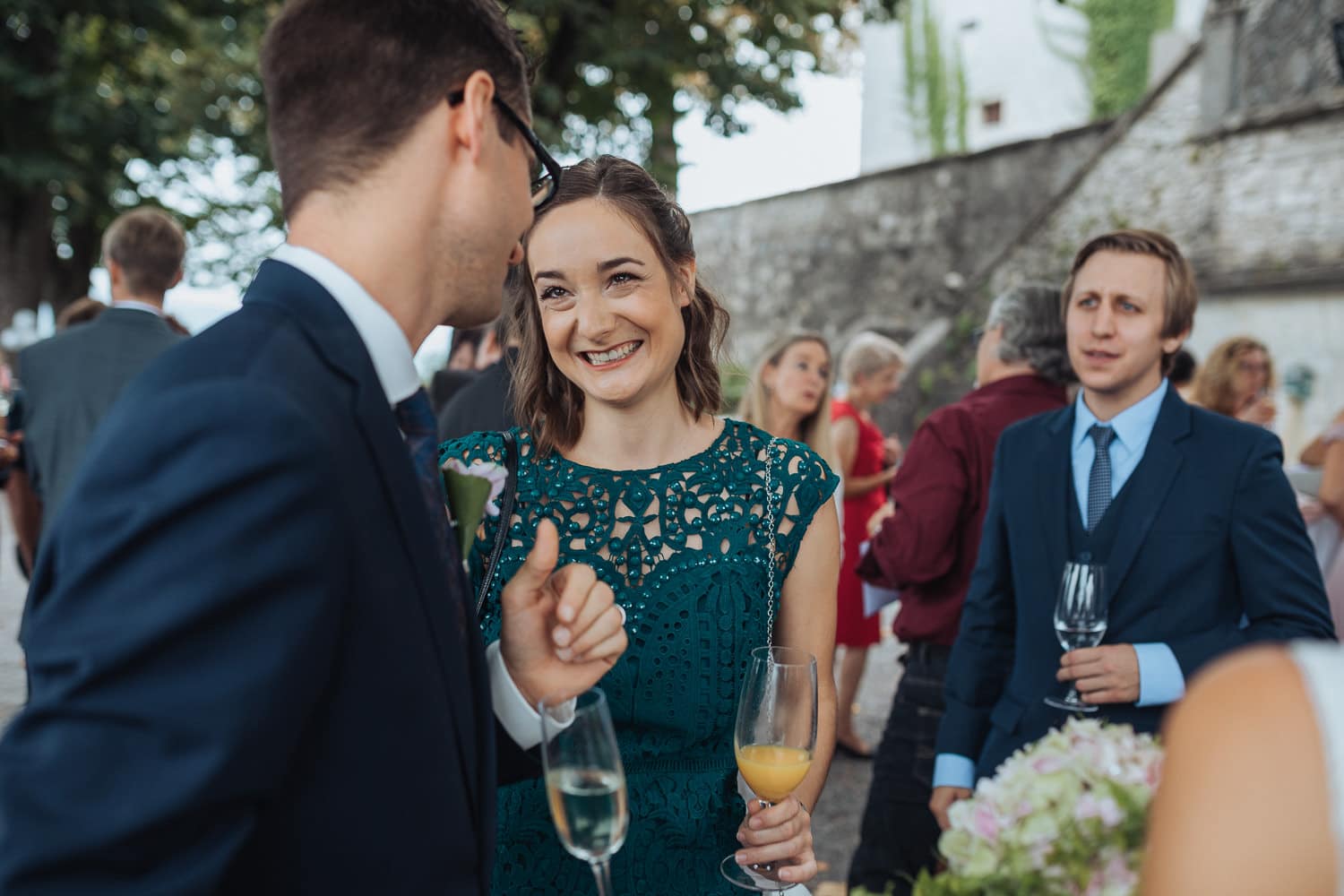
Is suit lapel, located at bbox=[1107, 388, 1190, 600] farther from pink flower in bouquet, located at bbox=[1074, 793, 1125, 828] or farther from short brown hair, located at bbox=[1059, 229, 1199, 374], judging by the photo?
pink flower in bouquet, located at bbox=[1074, 793, 1125, 828]

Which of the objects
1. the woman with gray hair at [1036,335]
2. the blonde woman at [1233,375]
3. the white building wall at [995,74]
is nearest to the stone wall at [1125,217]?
the blonde woman at [1233,375]

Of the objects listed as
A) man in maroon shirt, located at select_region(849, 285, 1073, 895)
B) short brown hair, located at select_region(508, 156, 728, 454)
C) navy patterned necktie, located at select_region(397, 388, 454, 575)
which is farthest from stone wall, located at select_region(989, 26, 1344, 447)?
navy patterned necktie, located at select_region(397, 388, 454, 575)

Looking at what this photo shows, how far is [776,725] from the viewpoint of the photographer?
1.78 metres

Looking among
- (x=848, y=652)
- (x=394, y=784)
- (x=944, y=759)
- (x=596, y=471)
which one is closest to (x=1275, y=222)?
(x=848, y=652)

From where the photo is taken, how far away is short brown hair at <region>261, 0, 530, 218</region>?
1196mm

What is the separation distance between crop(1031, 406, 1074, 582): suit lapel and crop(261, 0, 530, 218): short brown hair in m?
1.94

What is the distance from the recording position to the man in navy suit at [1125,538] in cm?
236

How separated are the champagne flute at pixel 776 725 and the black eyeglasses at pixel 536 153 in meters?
0.88

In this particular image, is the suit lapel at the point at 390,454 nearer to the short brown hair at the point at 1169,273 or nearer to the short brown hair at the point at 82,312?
the short brown hair at the point at 1169,273

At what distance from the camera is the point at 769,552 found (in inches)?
86.1

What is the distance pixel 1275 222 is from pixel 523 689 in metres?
12.8

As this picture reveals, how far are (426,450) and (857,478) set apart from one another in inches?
210

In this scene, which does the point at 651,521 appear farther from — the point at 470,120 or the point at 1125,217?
the point at 1125,217

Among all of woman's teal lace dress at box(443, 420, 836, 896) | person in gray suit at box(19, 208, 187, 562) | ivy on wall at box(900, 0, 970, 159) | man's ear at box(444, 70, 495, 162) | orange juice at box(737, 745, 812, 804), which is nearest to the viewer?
man's ear at box(444, 70, 495, 162)
